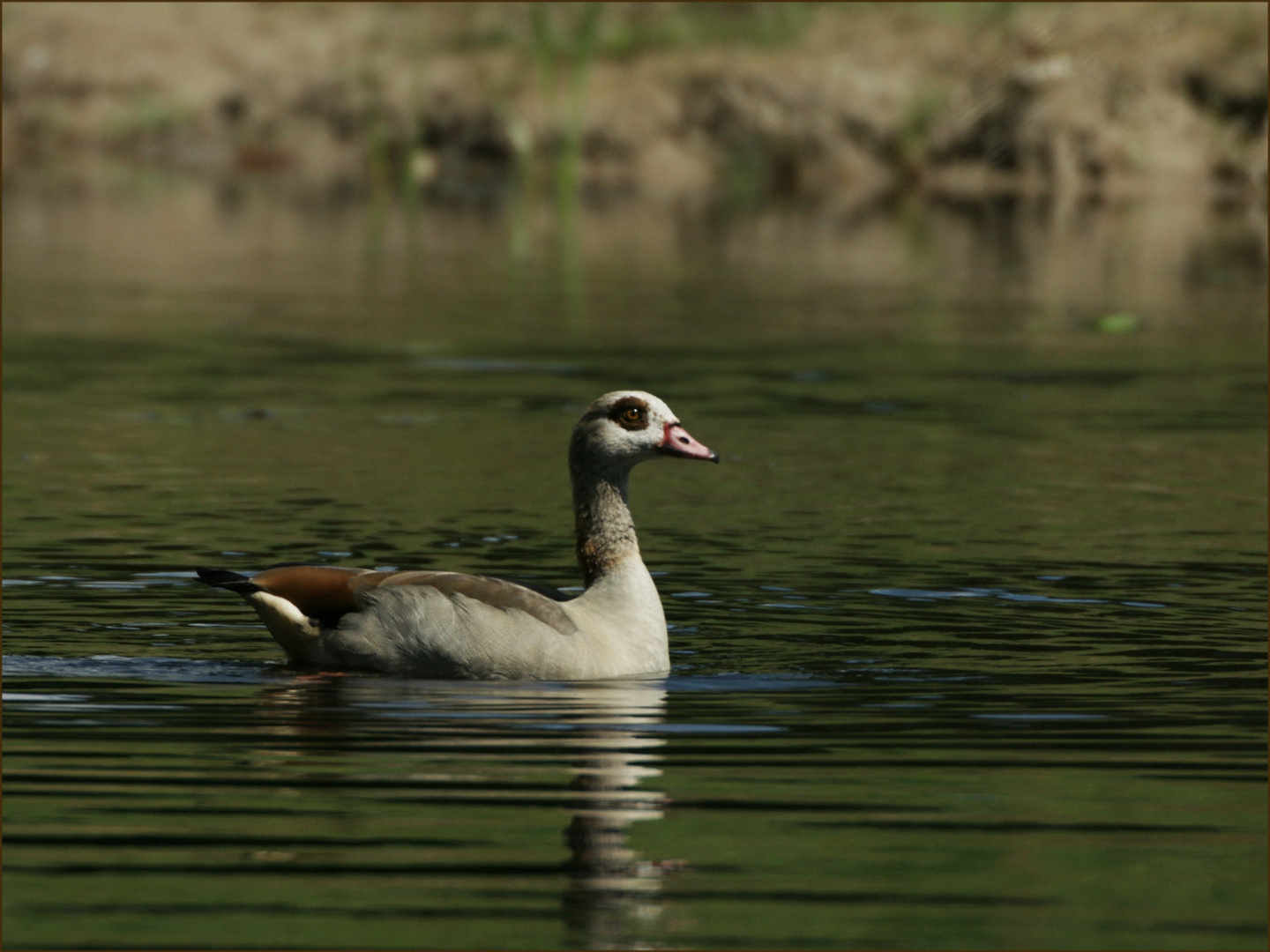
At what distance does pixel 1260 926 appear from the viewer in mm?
6527

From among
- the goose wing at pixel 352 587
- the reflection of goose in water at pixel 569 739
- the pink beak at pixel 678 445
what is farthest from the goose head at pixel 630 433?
the reflection of goose in water at pixel 569 739

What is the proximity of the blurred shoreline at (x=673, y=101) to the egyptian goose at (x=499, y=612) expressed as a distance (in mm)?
35602

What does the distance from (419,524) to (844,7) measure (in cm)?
4177

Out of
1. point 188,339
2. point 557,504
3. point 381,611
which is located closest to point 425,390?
point 188,339

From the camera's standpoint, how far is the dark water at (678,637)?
6.78 meters

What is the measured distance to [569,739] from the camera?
861 centimetres

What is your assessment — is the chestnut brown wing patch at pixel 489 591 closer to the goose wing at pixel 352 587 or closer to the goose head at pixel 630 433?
the goose wing at pixel 352 587

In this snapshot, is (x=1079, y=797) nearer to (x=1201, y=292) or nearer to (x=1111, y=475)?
(x=1111, y=475)

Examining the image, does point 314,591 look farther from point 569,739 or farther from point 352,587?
point 569,739

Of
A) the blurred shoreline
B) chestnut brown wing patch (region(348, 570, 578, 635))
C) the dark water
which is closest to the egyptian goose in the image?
chestnut brown wing patch (region(348, 570, 578, 635))

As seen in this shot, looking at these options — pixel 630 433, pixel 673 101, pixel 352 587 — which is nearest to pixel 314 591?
pixel 352 587

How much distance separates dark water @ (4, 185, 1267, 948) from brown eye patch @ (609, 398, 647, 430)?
99 cm

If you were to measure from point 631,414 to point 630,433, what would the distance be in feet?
0.25

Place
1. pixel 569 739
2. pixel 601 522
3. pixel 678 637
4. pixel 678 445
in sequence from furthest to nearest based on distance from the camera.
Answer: pixel 678 637
pixel 601 522
pixel 678 445
pixel 569 739
